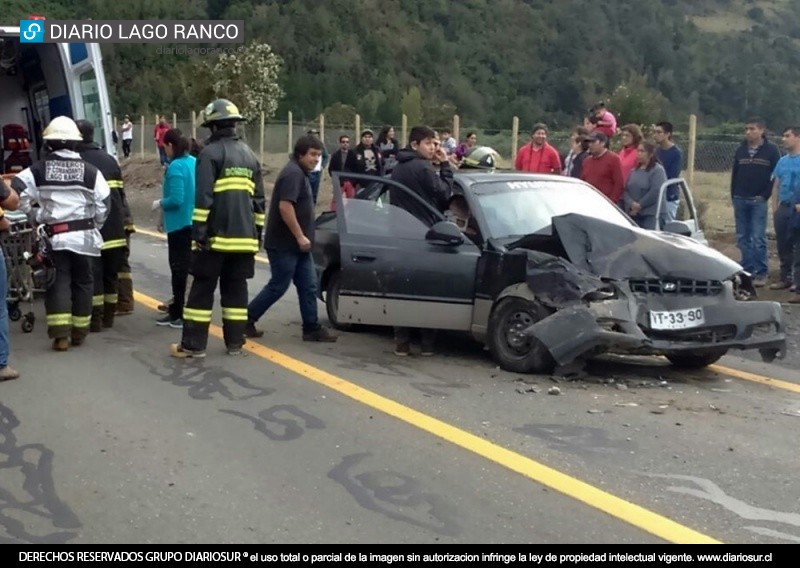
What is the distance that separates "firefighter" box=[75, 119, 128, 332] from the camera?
31.3ft

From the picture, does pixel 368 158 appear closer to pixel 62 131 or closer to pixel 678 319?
pixel 62 131

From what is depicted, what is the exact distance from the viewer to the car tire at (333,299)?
9.67m

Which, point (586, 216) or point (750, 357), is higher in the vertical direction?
point (586, 216)

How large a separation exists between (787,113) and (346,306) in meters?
64.1

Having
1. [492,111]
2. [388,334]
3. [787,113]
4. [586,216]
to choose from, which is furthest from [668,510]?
[492,111]

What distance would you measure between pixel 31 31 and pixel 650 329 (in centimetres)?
817

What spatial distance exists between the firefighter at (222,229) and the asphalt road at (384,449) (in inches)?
13.0

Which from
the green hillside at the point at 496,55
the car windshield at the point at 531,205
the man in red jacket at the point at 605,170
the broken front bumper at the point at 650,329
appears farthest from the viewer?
the green hillside at the point at 496,55

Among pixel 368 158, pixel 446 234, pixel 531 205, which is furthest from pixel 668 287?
pixel 368 158

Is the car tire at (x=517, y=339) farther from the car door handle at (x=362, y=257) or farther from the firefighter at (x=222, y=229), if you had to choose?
the firefighter at (x=222, y=229)

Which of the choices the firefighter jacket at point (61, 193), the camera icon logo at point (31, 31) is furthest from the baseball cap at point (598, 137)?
the camera icon logo at point (31, 31)

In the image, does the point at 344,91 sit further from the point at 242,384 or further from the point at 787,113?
the point at 242,384

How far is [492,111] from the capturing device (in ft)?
254

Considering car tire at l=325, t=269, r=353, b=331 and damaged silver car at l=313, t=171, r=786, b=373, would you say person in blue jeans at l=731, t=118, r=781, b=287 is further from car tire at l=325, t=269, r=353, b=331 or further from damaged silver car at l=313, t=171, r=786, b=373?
car tire at l=325, t=269, r=353, b=331
